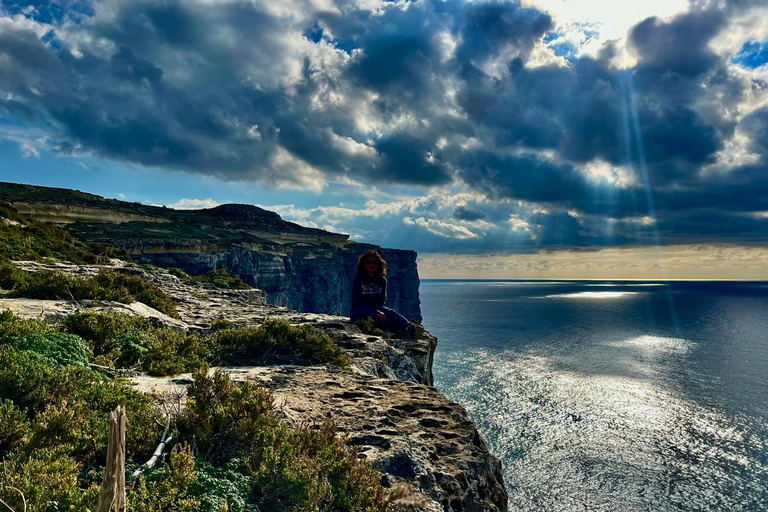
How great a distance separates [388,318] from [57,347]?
10518mm

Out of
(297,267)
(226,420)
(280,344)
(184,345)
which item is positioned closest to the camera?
(226,420)

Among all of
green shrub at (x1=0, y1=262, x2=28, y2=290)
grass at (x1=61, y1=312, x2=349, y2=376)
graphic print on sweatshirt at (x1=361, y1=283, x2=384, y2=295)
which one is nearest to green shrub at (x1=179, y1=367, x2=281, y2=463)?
grass at (x1=61, y1=312, x2=349, y2=376)

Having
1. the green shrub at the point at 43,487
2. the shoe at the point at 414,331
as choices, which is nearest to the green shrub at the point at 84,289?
the shoe at the point at 414,331

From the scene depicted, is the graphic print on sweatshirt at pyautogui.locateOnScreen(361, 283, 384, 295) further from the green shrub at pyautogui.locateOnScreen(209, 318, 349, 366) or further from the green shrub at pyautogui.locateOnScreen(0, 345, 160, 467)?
the green shrub at pyautogui.locateOnScreen(0, 345, 160, 467)

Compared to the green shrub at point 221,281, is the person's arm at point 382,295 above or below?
above

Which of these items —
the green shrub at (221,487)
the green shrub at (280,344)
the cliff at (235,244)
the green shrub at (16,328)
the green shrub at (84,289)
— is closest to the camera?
the green shrub at (221,487)

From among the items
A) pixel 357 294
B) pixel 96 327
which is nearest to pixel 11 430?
pixel 96 327

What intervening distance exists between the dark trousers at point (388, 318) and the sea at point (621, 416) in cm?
3649

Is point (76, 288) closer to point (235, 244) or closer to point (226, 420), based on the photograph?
point (226, 420)

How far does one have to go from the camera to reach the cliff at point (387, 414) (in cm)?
542

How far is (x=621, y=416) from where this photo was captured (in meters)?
60.3

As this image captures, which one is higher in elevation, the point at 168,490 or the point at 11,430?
the point at 11,430

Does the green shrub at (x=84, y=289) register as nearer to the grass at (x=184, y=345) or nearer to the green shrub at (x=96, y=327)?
the grass at (x=184, y=345)

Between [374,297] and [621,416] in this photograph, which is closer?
[374,297]
